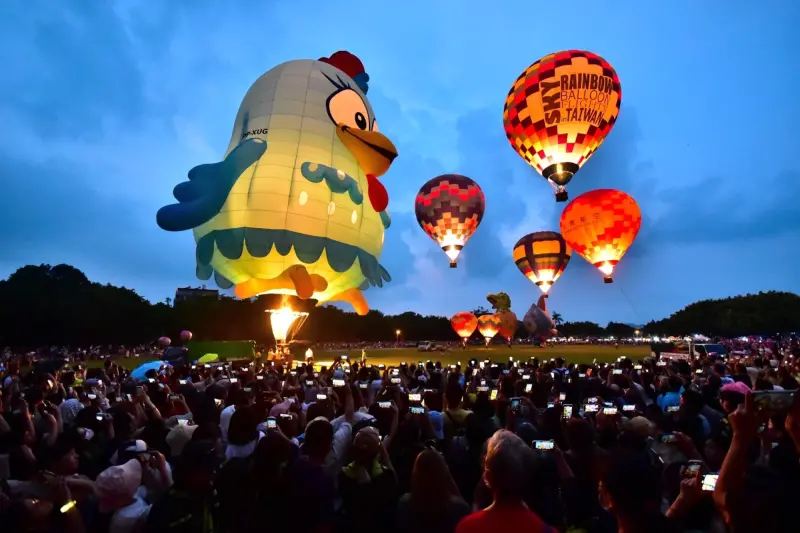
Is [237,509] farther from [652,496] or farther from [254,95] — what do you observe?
[254,95]

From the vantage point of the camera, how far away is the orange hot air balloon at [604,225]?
886 inches

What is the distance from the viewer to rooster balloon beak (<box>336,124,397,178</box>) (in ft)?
43.6

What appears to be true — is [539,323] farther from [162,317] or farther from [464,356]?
[162,317]

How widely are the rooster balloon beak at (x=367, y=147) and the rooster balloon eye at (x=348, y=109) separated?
0.28 metres

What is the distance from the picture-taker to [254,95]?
13.8 metres

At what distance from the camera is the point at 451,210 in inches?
987

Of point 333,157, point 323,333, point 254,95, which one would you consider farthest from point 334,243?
point 323,333

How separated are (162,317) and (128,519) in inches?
2059

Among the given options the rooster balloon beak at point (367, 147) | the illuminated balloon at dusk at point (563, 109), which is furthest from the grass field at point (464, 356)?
the rooster balloon beak at point (367, 147)

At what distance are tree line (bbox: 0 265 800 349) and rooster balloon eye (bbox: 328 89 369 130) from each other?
4794mm

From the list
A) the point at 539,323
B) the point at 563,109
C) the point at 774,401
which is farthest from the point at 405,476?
the point at 539,323

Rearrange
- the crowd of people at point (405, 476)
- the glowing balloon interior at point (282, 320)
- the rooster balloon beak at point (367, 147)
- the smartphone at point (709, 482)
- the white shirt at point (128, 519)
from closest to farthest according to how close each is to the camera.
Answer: the crowd of people at point (405, 476) → the smartphone at point (709, 482) → the white shirt at point (128, 519) → the rooster balloon beak at point (367, 147) → the glowing balloon interior at point (282, 320)

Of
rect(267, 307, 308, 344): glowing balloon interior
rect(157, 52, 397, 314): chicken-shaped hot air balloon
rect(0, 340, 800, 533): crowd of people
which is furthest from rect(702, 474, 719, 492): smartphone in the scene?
rect(267, 307, 308, 344): glowing balloon interior

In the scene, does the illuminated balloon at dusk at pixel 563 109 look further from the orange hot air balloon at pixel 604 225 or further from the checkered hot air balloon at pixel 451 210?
the checkered hot air balloon at pixel 451 210
